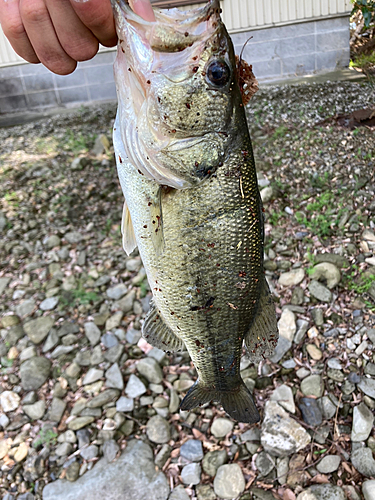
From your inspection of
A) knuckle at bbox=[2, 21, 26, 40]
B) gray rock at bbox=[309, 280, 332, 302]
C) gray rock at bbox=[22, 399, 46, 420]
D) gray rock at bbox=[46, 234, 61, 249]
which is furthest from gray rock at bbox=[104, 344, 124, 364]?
knuckle at bbox=[2, 21, 26, 40]

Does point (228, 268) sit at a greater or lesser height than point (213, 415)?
greater

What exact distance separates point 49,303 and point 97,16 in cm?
353

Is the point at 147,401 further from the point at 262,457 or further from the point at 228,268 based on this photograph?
the point at 228,268

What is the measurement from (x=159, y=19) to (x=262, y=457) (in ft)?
9.52

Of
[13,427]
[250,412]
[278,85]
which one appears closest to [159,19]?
[250,412]

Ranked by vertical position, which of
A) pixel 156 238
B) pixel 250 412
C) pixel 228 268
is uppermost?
pixel 156 238

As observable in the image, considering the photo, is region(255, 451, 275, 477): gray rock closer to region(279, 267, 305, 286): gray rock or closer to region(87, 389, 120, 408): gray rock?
region(87, 389, 120, 408): gray rock

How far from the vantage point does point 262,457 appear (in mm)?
3010

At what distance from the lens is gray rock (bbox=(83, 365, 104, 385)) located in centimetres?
367

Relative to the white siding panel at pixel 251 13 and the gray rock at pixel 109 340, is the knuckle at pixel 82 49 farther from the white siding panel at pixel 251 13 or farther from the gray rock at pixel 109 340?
the white siding panel at pixel 251 13

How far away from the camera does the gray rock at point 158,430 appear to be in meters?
3.24

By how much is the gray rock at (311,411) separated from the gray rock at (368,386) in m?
0.39

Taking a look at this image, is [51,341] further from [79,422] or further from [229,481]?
[229,481]

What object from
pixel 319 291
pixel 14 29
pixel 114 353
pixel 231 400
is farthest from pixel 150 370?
pixel 14 29
